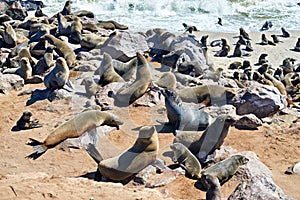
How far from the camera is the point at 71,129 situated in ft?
26.1

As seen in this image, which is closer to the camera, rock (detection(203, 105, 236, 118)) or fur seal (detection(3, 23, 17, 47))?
rock (detection(203, 105, 236, 118))

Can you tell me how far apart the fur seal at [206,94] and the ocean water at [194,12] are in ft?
33.5

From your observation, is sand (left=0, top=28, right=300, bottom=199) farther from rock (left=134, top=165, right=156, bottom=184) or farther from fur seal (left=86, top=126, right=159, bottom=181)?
fur seal (left=86, top=126, right=159, bottom=181)

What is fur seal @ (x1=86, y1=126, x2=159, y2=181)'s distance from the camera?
21.8 feet

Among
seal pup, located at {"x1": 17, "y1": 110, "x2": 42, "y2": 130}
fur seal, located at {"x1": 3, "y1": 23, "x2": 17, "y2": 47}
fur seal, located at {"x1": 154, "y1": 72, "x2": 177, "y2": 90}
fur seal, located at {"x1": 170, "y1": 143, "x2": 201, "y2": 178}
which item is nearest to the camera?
fur seal, located at {"x1": 170, "y1": 143, "x2": 201, "y2": 178}

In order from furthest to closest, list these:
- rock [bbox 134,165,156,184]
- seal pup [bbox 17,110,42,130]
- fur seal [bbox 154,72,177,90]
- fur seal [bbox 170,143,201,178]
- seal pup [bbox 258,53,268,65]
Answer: seal pup [bbox 258,53,268,65] → fur seal [bbox 154,72,177,90] → seal pup [bbox 17,110,42,130] → fur seal [bbox 170,143,201,178] → rock [bbox 134,165,156,184]

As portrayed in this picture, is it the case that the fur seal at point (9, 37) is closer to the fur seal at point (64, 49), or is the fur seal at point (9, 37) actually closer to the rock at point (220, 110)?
the fur seal at point (64, 49)

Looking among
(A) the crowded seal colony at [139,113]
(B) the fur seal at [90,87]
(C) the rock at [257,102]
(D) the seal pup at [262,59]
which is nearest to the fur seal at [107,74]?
(A) the crowded seal colony at [139,113]

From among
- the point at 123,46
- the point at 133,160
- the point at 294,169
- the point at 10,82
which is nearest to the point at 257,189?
the point at 133,160

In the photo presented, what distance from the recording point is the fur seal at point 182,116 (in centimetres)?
845

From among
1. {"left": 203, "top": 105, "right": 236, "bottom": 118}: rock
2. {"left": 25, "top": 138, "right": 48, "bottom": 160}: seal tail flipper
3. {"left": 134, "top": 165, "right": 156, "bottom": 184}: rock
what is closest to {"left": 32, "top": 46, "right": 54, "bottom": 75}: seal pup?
{"left": 25, "top": 138, "right": 48, "bottom": 160}: seal tail flipper

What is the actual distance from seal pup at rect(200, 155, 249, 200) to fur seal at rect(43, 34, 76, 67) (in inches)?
223

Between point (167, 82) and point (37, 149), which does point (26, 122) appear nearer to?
point (37, 149)

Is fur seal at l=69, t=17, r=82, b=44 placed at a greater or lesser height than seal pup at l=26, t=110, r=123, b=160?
greater
